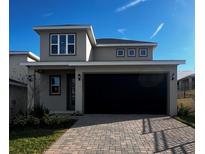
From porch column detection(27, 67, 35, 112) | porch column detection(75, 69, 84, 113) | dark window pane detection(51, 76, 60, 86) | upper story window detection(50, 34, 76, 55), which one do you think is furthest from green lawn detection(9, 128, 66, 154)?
upper story window detection(50, 34, 76, 55)

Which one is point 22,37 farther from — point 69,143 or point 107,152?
point 107,152

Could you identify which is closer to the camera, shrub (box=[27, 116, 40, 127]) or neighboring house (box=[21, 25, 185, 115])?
shrub (box=[27, 116, 40, 127])

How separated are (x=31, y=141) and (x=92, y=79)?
7958 mm

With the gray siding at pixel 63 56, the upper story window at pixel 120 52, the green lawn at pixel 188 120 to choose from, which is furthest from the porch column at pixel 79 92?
the upper story window at pixel 120 52

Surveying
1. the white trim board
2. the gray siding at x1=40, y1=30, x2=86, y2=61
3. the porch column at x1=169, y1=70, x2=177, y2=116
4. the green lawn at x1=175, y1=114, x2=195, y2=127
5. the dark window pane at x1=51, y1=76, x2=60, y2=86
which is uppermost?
the gray siding at x1=40, y1=30, x2=86, y2=61

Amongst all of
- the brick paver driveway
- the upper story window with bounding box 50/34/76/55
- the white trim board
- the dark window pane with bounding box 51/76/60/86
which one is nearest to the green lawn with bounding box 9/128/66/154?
the brick paver driveway

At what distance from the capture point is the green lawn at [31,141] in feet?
19.3

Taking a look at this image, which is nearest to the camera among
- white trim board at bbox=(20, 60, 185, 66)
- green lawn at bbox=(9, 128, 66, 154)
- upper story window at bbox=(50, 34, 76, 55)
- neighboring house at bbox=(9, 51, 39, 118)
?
green lawn at bbox=(9, 128, 66, 154)

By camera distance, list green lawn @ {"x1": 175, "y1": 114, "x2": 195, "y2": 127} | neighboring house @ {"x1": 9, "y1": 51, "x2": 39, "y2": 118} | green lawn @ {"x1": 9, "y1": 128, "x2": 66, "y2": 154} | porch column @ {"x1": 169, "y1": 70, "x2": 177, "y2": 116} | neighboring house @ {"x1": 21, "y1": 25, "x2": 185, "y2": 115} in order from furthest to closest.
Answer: neighboring house @ {"x1": 9, "y1": 51, "x2": 39, "y2": 118} → neighboring house @ {"x1": 21, "y1": 25, "x2": 185, "y2": 115} → porch column @ {"x1": 169, "y1": 70, "x2": 177, "y2": 116} → green lawn @ {"x1": 175, "y1": 114, "x2": 195, "y2": 127} → green lawn @ {"x1": 9, "y1": 128, "x2": 66, "y2": 154}

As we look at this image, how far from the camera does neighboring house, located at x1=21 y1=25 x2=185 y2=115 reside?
1332 centimetres

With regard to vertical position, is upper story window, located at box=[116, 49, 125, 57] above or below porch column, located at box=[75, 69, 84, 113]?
above

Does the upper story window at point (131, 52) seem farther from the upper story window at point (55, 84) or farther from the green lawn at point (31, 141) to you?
the green lawn at point (31, 141)

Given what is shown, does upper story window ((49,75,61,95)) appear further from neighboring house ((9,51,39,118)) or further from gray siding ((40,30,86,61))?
neighboring house ((9,51,39,118))

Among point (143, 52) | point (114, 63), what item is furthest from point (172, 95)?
point (143, 52)
